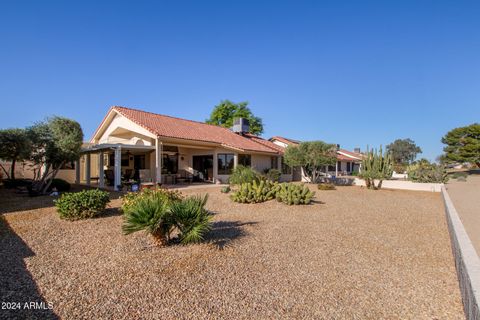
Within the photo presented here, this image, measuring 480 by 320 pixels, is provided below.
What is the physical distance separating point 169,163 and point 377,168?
1631 centimetres

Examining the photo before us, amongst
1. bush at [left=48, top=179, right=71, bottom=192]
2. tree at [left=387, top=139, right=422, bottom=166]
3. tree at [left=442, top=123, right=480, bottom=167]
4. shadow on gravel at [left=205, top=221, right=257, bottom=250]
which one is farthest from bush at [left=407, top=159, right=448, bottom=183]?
tree at [left=387, top=139, right=422, bottom=166]

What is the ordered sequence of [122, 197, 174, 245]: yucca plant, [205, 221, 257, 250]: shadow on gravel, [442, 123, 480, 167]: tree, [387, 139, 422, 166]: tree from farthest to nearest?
1. [387, 139, 422, 166]: tree
2. [442, 123, 480, 167]: tree
3. [205, 221, 257, 250]: shadow on gravel
4. [122, 197, 174, 245]: yucca plant

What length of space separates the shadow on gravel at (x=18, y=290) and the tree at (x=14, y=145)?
8700 mm

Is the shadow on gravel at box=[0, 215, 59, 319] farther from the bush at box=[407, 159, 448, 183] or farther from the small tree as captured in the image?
the small tree

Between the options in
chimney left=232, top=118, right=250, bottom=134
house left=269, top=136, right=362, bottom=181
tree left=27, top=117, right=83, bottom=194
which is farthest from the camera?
house left=269, top=136, right=362, bottom=181

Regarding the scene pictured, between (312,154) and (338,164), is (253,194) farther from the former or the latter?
(338,164)

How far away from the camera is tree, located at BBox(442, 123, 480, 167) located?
142 ft

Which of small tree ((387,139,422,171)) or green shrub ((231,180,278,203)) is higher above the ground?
small tree ((387,139,422,171))

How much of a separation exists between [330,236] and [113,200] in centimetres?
959

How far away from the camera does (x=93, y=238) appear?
248 inches

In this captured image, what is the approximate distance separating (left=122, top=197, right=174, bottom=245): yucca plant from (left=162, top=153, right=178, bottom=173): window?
15051 mm

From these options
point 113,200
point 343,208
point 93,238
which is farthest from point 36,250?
point 343,208

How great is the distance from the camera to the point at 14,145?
12.2 meters

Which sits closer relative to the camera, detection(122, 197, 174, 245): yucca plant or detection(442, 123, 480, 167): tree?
detection(122, 197, 174, 245): yucca plant
